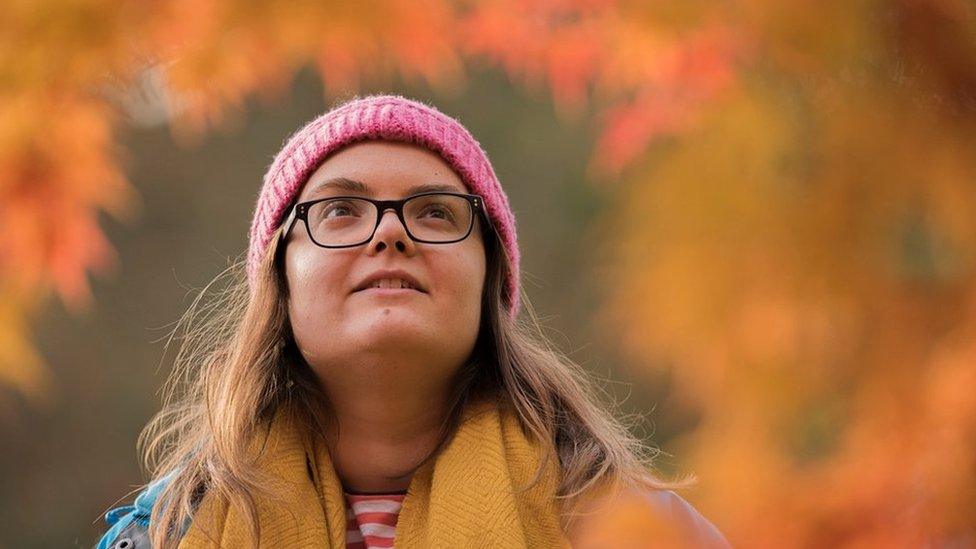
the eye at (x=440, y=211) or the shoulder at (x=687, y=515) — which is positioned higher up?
the eye at (x=440, y=211)

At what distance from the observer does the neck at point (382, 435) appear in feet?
7.50

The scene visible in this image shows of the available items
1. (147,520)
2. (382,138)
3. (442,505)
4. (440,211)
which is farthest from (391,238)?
Result: (147,520)

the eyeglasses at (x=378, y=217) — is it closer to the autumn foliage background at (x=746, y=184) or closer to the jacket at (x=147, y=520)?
the autumn foliage background at (x=746, y=184)

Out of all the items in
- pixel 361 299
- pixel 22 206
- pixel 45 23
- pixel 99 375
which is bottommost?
pixel 99 375

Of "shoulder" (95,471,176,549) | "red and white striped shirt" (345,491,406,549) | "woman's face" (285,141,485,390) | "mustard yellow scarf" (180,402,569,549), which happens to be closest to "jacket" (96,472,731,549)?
"shoulder" (95,471,176,549)

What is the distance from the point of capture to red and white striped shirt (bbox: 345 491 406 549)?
2221mm

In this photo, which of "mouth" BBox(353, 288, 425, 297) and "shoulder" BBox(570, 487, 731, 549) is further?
"mouth" BBox(353, 288, 425, 297)

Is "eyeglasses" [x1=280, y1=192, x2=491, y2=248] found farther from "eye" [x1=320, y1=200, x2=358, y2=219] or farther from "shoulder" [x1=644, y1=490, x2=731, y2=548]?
"shoulder" [x1=644, y1=490, x2=731, y2=548]

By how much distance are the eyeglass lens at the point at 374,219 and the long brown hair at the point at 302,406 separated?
0.13 meters

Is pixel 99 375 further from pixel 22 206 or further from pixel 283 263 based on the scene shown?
pixel 283 263

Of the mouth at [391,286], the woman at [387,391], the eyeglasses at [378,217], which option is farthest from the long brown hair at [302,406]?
the mouth at [391,286]

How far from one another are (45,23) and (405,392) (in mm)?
981

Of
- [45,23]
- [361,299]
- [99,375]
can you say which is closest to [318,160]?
[361,299]

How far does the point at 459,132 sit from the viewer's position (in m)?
2.55
